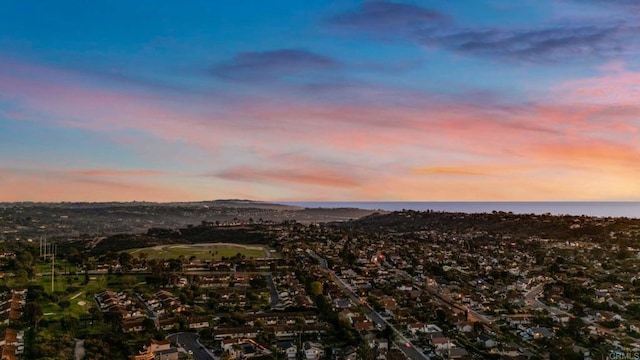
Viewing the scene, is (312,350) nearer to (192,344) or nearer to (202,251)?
(192,344)

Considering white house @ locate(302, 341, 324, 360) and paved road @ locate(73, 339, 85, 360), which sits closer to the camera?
paved road @ locate(73, 339, 85, 360)

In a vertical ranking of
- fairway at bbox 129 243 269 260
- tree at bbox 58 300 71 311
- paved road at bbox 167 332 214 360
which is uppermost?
fairway at bbox 129 243 269 260

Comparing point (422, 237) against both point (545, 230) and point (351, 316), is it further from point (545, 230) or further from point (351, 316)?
point (351, 316)

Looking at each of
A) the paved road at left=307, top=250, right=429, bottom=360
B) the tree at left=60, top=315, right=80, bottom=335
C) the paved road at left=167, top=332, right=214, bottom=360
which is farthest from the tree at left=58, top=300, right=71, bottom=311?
the paved road at left=307, top=250, right=429, bottom=360

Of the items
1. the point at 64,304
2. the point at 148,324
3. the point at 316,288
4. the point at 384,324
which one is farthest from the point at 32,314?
the point at 384,324

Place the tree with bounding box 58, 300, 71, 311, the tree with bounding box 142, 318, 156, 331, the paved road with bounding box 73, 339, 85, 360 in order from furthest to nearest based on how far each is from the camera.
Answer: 1. the tree with bounding box 58, 300, 71, 311
2. the tree with bounding box 142, 318, 156, 331
3. the paved road with bounding box 73, 339, 85, 360

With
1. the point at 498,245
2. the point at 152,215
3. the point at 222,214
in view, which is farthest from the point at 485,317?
the point at 222,214

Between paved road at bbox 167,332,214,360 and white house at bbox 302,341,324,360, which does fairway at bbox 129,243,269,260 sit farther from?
white house at bbox 302,341,324,360
